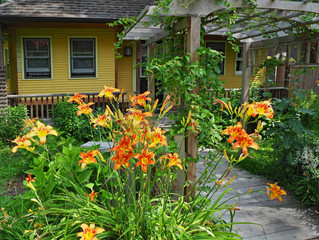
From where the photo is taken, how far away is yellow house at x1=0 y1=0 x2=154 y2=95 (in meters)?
10.1

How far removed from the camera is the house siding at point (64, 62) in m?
10.5

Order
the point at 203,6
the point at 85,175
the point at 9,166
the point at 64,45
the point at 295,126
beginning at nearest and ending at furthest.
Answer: the point at 85,175
the point at 203,6
the point at 295,126
the point at 9,166
the point at 64,45

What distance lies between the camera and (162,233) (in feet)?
7.02

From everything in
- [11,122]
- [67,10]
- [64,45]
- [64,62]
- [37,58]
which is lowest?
[11,122]

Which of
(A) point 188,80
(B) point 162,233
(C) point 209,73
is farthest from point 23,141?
(C) point 209,73

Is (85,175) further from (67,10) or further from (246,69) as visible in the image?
(67,10)

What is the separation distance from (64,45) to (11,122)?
3.97 meters

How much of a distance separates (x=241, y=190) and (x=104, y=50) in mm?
8104

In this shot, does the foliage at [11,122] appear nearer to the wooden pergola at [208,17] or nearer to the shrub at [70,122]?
the shrub at [70,122]

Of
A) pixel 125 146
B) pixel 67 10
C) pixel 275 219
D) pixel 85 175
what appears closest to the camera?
pixel 125 146

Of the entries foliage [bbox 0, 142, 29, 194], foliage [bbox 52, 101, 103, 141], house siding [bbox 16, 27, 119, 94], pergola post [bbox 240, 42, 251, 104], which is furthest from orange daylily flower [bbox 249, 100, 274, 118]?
house siding [bbox 16, 27, 119, 94]

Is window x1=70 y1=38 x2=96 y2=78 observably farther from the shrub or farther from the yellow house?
the shrub

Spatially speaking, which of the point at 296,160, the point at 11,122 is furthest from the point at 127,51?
the point at 296,160

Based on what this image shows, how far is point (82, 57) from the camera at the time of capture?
11.1 meters
